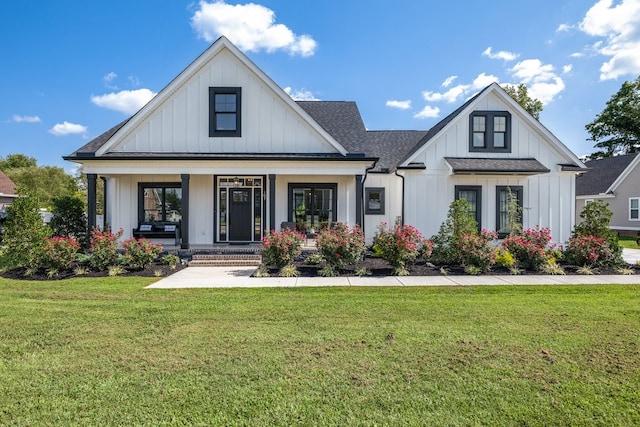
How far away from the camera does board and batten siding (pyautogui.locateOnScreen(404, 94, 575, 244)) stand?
13.1m

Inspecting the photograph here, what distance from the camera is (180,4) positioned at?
12828 mm

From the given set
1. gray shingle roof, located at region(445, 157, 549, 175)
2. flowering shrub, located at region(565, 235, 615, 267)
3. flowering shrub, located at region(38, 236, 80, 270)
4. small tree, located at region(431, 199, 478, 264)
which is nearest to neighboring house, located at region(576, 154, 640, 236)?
gray shingle roof, located at region(445, 157, 549, 175)

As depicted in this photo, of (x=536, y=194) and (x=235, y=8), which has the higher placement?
(x=235, y=8)

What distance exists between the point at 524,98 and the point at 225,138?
27801 millimetres

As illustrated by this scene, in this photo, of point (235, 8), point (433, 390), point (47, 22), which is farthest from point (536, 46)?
point (47, 22)

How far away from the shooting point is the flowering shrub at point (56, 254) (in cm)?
888

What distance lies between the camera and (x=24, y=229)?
387 inches

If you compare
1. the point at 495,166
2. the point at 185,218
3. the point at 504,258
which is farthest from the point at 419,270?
the point at 185,218

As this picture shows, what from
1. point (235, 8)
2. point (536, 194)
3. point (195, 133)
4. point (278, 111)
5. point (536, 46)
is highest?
point (235, 8)

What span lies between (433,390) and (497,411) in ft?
1.80

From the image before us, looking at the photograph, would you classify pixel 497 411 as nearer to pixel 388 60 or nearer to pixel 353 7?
pixel 353 7

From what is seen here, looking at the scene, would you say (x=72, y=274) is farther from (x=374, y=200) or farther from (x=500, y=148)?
(x=500, y=148)

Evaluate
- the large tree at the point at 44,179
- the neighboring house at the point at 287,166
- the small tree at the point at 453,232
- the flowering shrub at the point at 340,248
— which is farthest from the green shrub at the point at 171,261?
the large tree at the point at 44,179

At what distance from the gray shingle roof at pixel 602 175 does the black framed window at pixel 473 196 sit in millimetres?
15828
